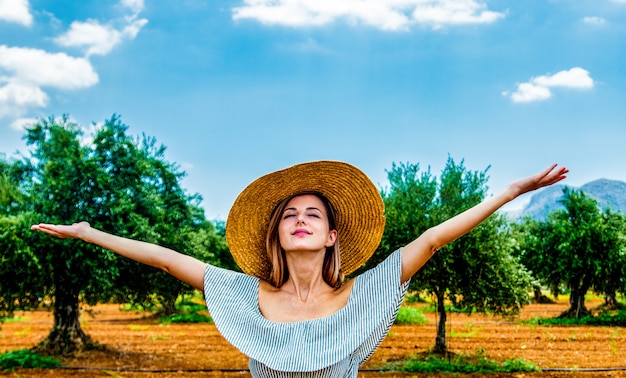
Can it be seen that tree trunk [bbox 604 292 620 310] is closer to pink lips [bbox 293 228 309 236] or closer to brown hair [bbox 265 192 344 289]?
brown hair [bbox 265 192 344 289]

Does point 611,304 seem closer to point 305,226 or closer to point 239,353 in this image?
point 239,353

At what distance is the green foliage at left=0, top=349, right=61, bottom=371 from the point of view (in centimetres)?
1235

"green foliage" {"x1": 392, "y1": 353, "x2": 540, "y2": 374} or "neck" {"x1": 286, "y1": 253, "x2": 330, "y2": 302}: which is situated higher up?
"neck" {"x1": 286, "y1": 253, "x2": 330, "y2": 302}

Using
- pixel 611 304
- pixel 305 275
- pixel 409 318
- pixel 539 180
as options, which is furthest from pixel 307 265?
pixel 611 304

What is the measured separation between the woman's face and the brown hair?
0.04 m

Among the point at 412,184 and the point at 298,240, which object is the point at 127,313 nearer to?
the point at 412,184

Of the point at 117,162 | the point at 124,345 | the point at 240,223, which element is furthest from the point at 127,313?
the point at 240,223

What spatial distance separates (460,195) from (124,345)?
9.27m

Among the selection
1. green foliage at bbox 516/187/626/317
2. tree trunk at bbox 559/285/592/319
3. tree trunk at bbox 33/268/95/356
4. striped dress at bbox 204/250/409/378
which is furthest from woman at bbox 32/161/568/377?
tree trunk at bbox 559/285/592/319

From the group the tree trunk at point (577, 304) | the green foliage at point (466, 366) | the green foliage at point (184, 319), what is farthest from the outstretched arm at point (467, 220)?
the tree trunk at point (577, 304)

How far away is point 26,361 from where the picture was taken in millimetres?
12391

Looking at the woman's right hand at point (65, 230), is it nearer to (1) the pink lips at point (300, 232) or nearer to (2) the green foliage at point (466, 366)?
(1) the pink lips at point (300, 232)

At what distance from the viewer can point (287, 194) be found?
3229mm

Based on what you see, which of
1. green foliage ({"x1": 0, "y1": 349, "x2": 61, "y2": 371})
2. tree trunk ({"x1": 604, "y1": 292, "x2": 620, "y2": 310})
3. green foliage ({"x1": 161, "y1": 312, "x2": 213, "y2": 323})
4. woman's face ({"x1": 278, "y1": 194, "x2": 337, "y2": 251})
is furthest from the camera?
tree trunk ({"x1": 604, "y1": 292, "x2": 620, "y2": 310})
